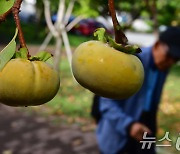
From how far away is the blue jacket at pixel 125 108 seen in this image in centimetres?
312

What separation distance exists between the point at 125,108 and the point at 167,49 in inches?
23.1

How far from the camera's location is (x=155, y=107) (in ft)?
11.4

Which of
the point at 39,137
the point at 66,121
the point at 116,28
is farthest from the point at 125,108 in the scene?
the point at 66,121

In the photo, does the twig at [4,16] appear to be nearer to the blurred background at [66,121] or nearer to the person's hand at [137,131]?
the person's hand at [137,131]

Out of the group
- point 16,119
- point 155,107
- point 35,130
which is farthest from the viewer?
point 16,119

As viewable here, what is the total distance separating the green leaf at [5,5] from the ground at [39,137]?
499 centimetres

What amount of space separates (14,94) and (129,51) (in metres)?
0.25

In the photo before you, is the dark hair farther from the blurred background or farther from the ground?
the ground

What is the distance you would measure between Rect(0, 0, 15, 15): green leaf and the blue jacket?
7.70 ft

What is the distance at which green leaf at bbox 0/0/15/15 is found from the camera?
0.77 meters

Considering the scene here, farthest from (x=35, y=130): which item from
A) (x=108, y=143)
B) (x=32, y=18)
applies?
(x=32, y=18)

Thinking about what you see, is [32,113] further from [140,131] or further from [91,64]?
[91,64]

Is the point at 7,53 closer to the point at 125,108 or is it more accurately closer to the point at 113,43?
the point at 113,43

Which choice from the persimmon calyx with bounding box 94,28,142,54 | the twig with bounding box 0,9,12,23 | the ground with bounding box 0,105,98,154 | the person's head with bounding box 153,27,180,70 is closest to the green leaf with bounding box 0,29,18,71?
the twig with bounding box 0,9,12,23
